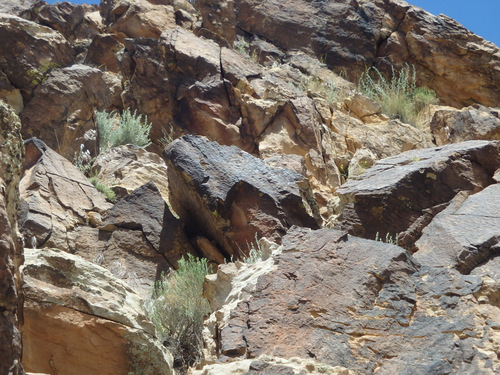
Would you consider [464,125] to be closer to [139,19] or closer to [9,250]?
[139,19]

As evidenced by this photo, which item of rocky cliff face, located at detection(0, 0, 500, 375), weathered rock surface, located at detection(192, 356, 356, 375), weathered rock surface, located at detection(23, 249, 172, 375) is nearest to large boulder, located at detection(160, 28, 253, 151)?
rocky cliff face, located at detection(0, 0, 500, 375)

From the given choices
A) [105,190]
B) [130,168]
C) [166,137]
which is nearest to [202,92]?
[166,137]

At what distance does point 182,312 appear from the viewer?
5.80 m

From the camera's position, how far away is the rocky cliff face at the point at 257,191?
3.99 m

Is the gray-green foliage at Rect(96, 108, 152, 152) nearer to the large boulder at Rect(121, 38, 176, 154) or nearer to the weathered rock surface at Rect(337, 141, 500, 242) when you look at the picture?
the large boulder at Rect(121, 38, 176, 154)

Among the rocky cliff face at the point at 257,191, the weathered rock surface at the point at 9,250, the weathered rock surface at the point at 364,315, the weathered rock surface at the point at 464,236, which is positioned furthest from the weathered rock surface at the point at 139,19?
the weathered rock surface at the point at 9,250

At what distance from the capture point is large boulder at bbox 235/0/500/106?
13.0 metres

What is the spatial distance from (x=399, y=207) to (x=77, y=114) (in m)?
5.08

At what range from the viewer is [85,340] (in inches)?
156

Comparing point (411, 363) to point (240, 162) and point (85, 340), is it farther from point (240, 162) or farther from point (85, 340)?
point (240, 162)

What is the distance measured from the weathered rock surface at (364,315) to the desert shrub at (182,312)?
1244mm

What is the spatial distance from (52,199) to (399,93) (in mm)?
6935

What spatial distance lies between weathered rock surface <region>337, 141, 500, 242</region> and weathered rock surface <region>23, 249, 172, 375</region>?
2.76m

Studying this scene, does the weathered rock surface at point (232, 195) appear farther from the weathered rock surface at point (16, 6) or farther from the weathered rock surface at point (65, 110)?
the weathered rock surface at point (16, 6)
